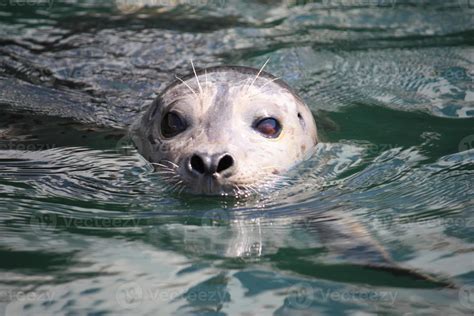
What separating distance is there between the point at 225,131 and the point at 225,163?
0.32 meters

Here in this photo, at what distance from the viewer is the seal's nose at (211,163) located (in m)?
4.46

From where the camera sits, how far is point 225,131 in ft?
15.8

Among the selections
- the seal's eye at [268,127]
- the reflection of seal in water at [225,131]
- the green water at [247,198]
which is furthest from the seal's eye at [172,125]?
the seal's eye at [268,127]

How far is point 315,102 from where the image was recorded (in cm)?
661

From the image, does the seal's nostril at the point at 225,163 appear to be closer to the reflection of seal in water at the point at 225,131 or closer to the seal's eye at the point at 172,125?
the reflection of seal in water at the point at 225,131

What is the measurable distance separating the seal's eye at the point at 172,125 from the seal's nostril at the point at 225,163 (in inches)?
23.2

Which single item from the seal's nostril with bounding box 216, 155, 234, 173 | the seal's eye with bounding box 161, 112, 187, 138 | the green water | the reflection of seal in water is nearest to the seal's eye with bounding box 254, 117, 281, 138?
the reflection of seal in water

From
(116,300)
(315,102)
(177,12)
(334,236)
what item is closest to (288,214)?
(334,236)

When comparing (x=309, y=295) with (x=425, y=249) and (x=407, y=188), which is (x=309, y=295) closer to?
(x=425, y=249)

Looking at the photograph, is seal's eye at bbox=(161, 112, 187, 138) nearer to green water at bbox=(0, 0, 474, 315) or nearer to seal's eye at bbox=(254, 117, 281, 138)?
green water at bbox=(0, 0, 474, 315)

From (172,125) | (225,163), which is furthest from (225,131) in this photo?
(172,125)

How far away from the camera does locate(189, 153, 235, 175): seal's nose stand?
176 inches

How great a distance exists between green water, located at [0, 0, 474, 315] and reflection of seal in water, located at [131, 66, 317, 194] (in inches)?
4.5

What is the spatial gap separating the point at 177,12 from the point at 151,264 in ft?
15.7
